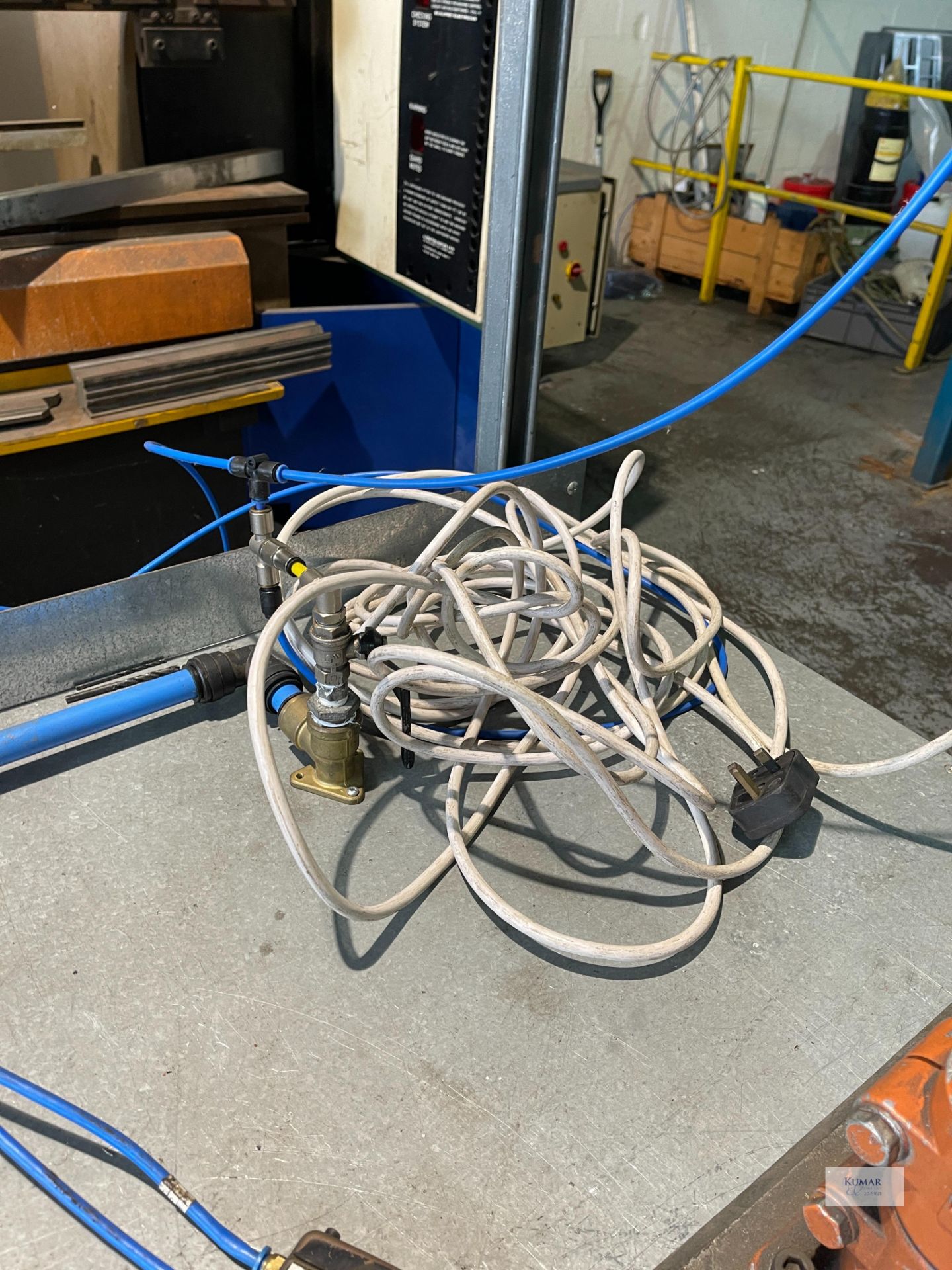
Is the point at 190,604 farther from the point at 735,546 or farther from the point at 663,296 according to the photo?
the point at 663,296

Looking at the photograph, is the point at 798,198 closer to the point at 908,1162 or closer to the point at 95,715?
the point at 95,715

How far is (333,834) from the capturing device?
2.25ft

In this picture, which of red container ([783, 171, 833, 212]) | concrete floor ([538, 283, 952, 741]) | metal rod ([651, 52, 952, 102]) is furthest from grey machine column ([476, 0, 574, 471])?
red container ([783, 171, 833, 212])

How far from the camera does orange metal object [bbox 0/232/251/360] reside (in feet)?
3.98

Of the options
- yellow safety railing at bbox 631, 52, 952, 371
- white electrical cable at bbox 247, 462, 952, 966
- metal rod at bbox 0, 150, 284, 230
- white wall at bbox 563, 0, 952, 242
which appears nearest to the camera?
white electrical cable at bbox 247, 462, 952, 966

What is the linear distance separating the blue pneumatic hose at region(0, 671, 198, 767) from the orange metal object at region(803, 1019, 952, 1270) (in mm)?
568

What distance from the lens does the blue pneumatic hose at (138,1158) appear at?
0.45m

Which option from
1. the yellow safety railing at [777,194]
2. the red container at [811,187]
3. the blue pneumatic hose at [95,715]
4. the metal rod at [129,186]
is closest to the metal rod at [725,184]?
the yellow safety railing at [777,194]

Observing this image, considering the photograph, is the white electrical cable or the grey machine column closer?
the white electrical cable

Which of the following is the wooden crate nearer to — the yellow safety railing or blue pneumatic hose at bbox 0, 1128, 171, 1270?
the yellow safety railing

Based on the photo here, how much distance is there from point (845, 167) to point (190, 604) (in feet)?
12.3

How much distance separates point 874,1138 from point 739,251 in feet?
11.5

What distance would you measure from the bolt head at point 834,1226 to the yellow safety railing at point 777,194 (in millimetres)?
2872

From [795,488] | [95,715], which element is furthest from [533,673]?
[795,488]
